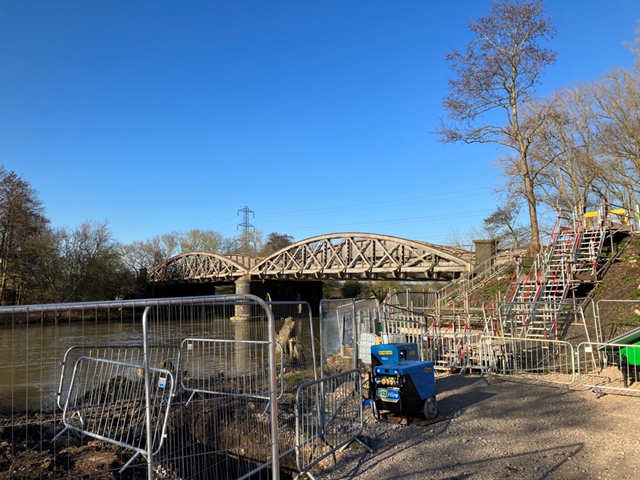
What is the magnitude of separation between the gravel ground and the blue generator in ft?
0.80

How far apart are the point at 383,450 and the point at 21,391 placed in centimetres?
1131

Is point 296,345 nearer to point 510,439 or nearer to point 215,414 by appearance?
point 215,414

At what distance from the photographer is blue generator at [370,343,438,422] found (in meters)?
6.91

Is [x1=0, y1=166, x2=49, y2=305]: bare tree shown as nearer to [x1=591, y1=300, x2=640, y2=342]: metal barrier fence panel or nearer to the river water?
the river water

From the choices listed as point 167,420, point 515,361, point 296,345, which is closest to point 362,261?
point 296,345

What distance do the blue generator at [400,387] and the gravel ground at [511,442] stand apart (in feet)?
0.80

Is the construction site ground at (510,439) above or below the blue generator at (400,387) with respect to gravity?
below

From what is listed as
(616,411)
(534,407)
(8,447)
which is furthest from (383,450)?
(8,447)

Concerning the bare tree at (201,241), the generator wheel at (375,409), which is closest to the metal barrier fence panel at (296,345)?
the generator wheel at (375,409)

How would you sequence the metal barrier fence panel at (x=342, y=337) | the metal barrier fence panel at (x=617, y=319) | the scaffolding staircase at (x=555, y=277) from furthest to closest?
the scaffolding staircase at (x=555, y=277) → the metal barrier fence panel at (x=617, y=319) → the metal barrier fence panel at (x=342, y=337)

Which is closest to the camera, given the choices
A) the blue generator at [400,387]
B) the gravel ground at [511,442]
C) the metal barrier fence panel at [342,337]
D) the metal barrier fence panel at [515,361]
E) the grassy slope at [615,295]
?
the gravel ground at [511,442]

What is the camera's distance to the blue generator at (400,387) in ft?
22.7

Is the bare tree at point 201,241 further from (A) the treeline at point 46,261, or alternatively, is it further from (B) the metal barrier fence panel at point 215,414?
(B) the metal barrier fence panel at point 215,414

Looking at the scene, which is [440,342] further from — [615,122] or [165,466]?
[615,122]
